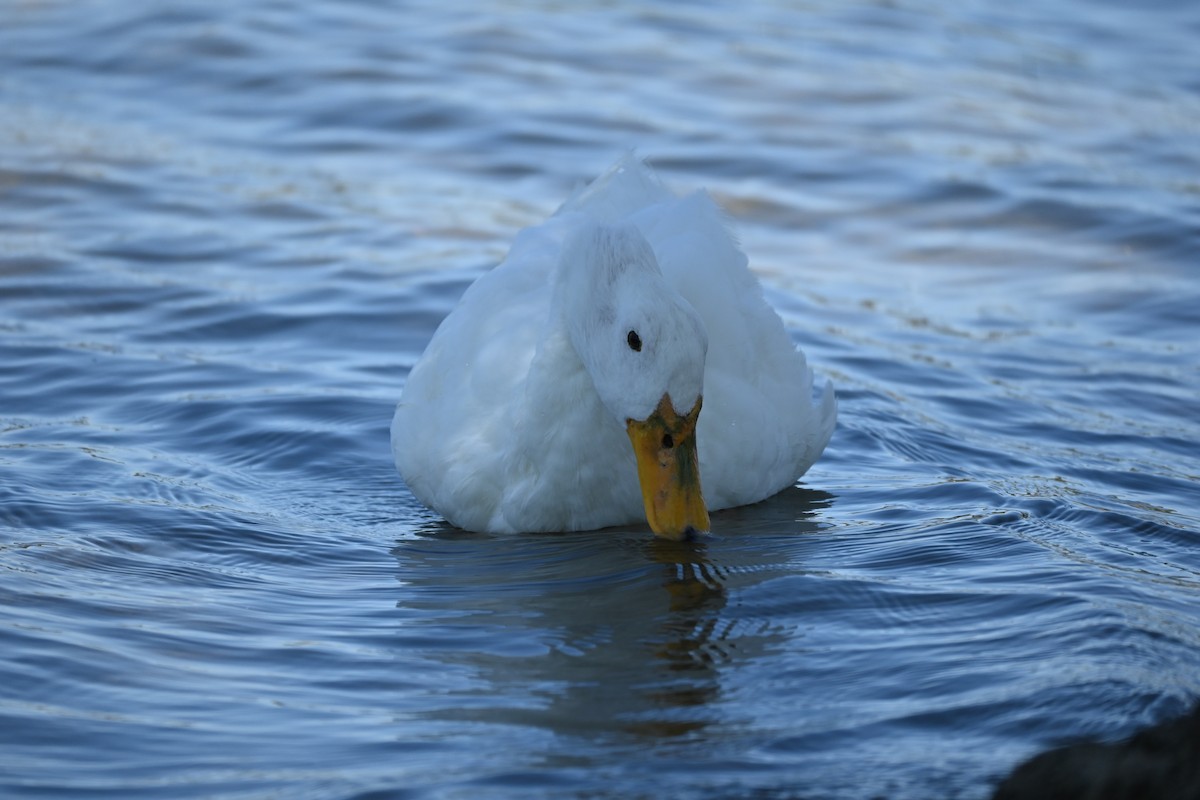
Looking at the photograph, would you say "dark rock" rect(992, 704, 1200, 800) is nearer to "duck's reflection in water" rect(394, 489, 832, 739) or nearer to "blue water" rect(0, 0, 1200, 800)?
"blue water" rect(0, 0, 1200, 800)

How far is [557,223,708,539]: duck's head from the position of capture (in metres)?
5.12

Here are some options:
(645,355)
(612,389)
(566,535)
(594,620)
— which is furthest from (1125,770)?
(566,535)

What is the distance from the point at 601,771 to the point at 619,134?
8424 millimetres

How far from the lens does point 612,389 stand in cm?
535

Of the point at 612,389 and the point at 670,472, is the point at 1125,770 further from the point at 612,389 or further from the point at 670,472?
the point at 612,389

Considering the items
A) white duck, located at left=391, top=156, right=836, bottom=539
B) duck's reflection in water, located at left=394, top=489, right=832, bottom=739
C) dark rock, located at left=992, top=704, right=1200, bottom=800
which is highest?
white duck, located at left=391, top=156, right=836, bottom=539

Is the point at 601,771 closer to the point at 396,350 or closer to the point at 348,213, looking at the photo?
the point at 396,350

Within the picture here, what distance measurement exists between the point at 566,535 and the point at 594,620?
78 cm

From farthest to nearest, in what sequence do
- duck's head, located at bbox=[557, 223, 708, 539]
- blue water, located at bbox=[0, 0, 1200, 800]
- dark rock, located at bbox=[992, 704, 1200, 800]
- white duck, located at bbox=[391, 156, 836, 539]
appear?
white duck, located at bbox=[391, 156, 836, 539] < duck's head, located at bbox=[557, 223, 708, 539] < blue water, located at bbox=[0, 0, 1200, 800] < dark rock, located at bbox=[992, 704, 1200, 800]

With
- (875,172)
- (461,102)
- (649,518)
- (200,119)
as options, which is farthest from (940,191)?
(649,518)

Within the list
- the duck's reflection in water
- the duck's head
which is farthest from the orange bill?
the duck's reflection in water

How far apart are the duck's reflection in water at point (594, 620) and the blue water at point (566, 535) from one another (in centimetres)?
2

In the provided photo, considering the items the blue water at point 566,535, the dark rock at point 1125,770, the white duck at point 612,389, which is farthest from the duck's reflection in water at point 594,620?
the dark rock at point 1125,770

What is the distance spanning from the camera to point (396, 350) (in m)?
8.18
